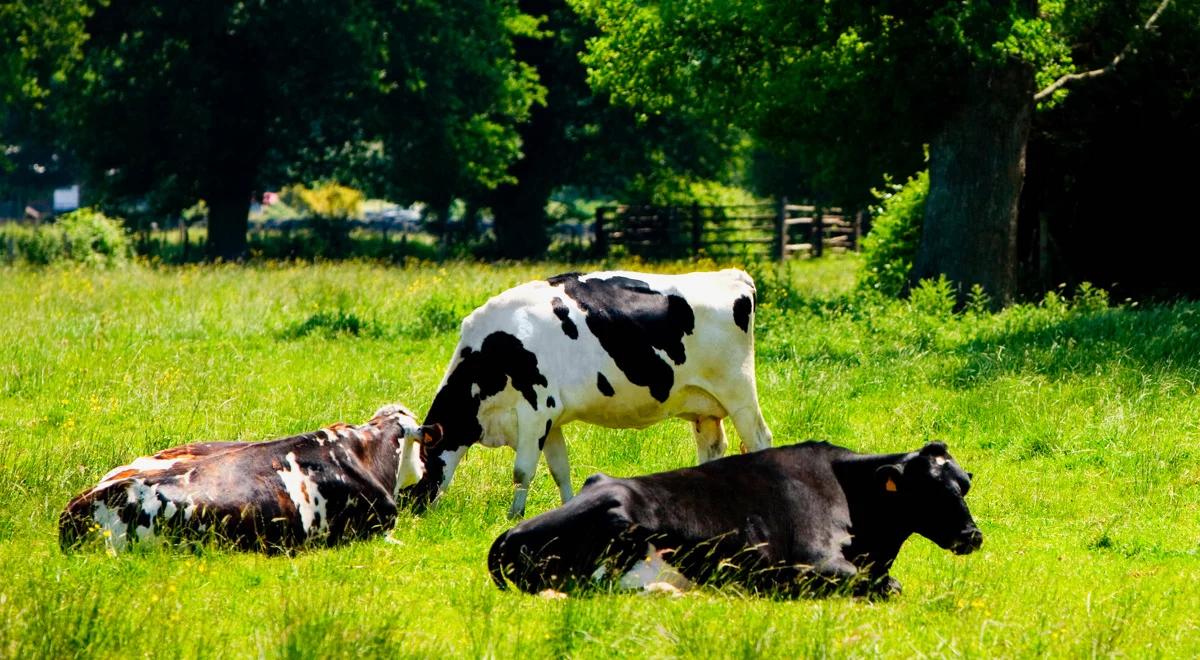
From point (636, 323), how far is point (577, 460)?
180 cm

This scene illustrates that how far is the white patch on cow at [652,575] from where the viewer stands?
7676 millimetres

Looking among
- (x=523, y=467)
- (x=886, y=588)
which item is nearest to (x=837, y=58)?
(x=523, y=467)

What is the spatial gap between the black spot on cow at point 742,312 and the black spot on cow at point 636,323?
34 cm

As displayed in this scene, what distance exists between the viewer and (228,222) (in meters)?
38.0

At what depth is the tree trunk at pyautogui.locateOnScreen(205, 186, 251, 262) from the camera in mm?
37719

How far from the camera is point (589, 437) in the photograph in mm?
12344

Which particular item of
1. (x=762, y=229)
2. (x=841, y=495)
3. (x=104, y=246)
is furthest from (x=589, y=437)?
(x=762, y=229)

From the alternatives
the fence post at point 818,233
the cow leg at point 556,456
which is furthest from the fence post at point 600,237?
the cow leg at point 556,456

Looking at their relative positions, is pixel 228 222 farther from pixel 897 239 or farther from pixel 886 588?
pixel 886 588

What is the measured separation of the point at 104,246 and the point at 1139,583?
90.6 feet

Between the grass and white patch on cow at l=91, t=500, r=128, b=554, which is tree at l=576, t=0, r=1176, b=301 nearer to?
the grass

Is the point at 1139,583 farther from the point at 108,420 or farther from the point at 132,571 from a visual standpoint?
the point at 108,420

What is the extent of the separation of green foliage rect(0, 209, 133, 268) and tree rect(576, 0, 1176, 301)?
1239cm

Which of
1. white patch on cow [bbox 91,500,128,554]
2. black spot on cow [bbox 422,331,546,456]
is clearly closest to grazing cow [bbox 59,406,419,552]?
white patch on cow [bbox 91,500,128,554]
